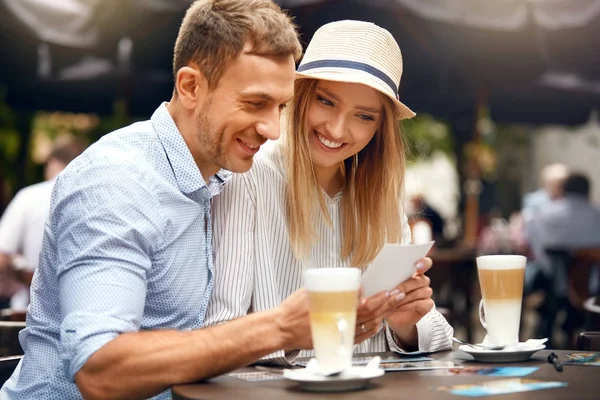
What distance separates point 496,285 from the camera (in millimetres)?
2197

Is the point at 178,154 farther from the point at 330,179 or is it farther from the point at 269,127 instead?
the point at 330,179

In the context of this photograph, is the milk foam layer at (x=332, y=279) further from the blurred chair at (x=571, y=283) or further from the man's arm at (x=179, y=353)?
the blurred chair at (x=571, y=283)

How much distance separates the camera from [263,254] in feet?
8.46

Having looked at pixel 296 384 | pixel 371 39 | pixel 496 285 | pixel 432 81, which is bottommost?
pixel 296 384

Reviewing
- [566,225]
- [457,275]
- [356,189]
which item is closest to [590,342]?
[356,189]

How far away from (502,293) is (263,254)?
70 centimetres

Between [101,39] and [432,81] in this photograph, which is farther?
[432,81]

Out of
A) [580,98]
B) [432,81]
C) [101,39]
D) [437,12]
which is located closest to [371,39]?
[437,12]

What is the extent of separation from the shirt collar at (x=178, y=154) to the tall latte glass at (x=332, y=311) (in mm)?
558

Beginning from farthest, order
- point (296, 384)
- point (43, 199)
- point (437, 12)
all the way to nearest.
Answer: point (43, 199)
point (437, 12)
point (296, 384)

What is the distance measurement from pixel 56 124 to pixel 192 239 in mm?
13604

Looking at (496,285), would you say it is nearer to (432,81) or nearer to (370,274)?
(370,274)

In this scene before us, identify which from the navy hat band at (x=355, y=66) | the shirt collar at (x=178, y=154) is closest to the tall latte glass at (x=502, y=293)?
the shirt collar at (x=178, y=154)

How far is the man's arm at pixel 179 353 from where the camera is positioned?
1.85 m
